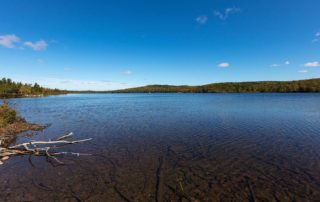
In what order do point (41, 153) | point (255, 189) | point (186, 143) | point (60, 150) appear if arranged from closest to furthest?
point (255, 189)
point (41, 153)
point (60, 150)
point (186, 143)

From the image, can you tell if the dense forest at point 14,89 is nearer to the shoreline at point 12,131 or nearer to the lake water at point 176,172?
the shoreline at point 12,131

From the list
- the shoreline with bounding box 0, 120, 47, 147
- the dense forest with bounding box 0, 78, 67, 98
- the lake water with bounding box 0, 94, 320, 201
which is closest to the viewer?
the lake water with bounding box 0, 94, 320, 201

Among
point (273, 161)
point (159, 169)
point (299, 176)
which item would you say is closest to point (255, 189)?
point (299, 176)

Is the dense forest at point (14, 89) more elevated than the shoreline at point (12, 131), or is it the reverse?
the dense forest at point (14, 89)

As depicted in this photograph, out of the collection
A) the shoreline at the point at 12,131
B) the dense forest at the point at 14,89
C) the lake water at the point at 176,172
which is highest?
the dense forest at the point at 14,89

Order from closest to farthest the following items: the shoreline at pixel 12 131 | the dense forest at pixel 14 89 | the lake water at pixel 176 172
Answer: the lake water at pixel 176 172 < the shoreline at pixel 12 131 < the dense forest at pixel 14 89

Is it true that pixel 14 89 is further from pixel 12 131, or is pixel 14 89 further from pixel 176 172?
pixel 176 172

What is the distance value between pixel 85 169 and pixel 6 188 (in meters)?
3.89

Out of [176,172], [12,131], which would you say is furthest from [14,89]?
[176,172]

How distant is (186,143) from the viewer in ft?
56.0

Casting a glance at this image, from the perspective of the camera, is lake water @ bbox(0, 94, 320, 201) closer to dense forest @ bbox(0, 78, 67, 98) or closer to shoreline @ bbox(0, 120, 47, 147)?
shoreline @ bbox(0, 120, 47, 147)

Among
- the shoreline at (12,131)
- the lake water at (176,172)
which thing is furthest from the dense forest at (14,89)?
the lake water at (176,172)

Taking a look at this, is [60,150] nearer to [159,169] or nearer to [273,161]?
[159,169]

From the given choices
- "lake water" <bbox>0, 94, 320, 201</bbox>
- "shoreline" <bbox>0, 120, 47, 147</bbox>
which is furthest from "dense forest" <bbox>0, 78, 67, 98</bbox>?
"lake water" <bbox>0, 94, 320, 201</bbox>
